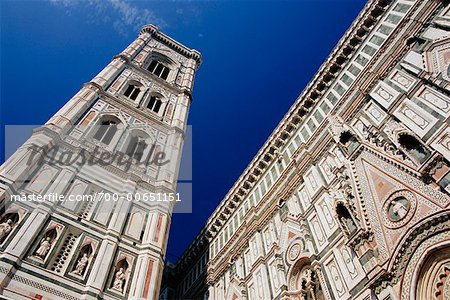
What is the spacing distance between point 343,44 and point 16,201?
13.5m

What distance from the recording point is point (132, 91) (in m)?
21.9

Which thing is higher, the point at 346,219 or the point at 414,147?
the point at 414,147

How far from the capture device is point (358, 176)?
995cm

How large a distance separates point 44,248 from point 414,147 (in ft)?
33.7

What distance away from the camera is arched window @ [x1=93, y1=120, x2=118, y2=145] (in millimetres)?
16172

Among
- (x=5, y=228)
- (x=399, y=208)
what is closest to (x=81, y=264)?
(x=5, y=228)

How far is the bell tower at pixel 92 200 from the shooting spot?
30.7ft

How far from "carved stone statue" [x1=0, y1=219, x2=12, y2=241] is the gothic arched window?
12649 millimetres

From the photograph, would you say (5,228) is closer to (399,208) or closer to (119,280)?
(119,280)

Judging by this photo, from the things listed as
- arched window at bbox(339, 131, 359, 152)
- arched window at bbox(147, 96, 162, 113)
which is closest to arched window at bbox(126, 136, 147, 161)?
arched window at bbox(147, 96, 162, 113)

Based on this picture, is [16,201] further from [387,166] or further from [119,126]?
[387,166]

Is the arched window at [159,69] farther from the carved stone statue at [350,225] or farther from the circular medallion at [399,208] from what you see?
the circular medallion at [399,208]

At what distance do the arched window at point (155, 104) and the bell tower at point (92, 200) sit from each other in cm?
106

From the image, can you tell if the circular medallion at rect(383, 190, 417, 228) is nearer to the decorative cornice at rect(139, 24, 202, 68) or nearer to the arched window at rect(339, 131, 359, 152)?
the arched window at rect(339, 131, 359, 152)
